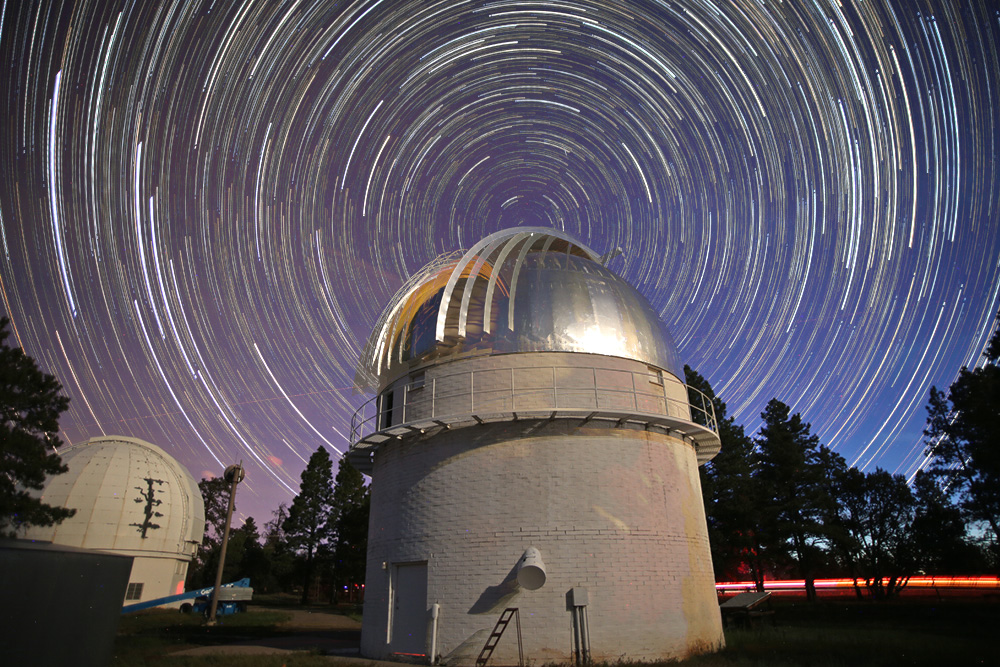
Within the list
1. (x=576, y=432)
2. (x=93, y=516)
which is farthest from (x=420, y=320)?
(x=93, y=516)

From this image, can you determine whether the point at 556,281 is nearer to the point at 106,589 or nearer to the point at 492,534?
the point at 492,534

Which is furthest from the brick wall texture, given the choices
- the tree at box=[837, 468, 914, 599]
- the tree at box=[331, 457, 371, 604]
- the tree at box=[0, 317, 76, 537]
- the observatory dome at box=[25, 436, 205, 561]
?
the tree at box=[837, 468, 914, 599]

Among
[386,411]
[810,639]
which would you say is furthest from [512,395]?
[810,639]

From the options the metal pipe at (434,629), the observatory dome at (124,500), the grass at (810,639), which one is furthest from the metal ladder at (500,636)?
the observatory dome at (124,500)

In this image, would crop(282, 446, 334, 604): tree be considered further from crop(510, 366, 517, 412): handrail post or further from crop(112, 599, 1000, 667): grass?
crop(510, 366, 517, 412): handrail post

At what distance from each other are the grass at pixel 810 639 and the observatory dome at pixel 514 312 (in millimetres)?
7824

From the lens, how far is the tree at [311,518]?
157ft

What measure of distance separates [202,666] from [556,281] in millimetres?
12700

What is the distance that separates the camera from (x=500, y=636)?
477 inches

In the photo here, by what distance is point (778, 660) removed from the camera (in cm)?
1279

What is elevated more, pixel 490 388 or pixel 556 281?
pixel 556 281

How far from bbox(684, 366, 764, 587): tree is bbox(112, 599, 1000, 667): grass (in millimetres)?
4513

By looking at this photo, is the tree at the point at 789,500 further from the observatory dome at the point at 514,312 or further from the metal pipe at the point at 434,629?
the metal pipe at the point at 434,629

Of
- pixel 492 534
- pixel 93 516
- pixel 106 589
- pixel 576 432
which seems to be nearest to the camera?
pixel 106 589
